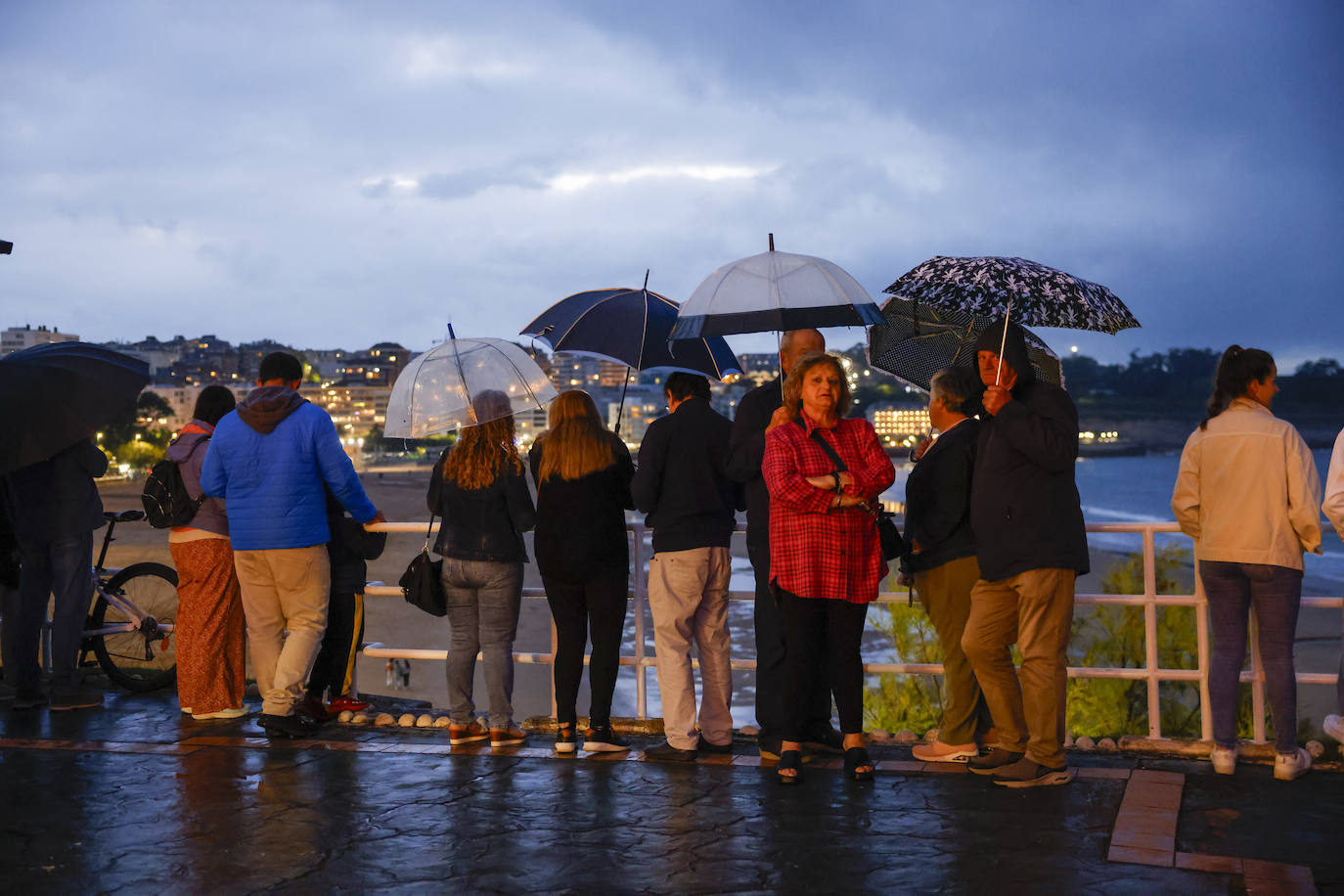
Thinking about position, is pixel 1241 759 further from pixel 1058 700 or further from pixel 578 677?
pixel 578 677

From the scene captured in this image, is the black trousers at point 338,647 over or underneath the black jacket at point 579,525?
underneath

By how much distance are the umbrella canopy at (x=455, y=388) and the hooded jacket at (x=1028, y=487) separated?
2.11 m

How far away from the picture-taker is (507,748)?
5754 mm

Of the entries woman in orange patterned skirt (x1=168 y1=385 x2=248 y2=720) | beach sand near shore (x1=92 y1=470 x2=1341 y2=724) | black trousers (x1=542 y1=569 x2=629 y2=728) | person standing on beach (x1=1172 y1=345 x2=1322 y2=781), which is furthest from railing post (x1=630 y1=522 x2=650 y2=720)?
beach sand near shore (x1=92 y1=470 x2=1341 y2=724)

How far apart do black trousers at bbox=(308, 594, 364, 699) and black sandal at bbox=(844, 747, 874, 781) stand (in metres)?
2.86

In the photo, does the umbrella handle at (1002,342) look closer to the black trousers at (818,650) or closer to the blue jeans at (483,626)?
the black trousers at (818,650)

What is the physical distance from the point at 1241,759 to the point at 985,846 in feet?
5.72

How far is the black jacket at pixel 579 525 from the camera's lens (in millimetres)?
5488

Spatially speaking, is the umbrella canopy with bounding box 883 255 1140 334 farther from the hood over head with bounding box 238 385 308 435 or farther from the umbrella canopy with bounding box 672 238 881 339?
the hood over head with bounding box 238 385 308 435

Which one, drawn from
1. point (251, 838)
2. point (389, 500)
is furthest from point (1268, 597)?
point (389, 500)

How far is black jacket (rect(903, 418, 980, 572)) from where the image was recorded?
16.8 feet

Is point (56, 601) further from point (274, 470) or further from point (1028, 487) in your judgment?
point (1028, 487)

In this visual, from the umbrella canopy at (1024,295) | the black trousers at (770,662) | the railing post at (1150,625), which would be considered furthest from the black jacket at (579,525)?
the railing post at (1150,625)

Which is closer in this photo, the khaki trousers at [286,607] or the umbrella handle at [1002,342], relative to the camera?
the umbrella handle at [1002,342]
